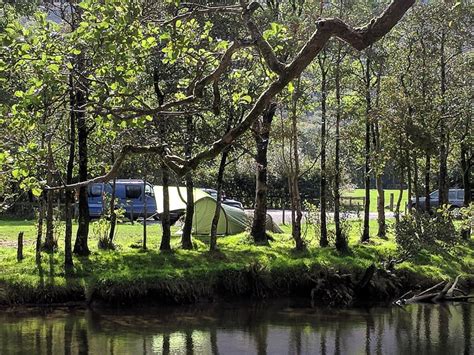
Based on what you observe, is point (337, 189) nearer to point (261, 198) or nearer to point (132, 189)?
point (261, 198)

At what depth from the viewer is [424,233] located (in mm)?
20672

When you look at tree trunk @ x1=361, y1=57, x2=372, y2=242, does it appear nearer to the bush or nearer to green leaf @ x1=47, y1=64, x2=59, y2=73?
the bush

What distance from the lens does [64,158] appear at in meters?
20.2

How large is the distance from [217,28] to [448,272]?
10.1 meters

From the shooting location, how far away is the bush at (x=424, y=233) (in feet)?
65.2

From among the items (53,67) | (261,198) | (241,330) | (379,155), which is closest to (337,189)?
(379,155)

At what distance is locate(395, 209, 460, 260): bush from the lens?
19875 millimetres

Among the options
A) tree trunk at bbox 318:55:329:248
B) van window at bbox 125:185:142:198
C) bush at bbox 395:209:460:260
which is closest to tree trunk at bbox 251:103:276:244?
tree trunk at bbox 318:55:329:248

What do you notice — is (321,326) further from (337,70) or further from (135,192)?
(135,192)

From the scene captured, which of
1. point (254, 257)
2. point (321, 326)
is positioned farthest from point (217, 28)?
point (321, 326)

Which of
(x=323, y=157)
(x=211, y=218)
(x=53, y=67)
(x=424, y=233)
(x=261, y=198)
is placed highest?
(x=323, y=157)

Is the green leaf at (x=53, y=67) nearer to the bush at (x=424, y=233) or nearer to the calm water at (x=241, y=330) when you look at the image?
the calm water at (x=241, y=330)

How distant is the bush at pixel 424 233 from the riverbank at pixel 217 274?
0.33 meters

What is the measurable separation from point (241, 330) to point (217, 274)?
8.58 feet
